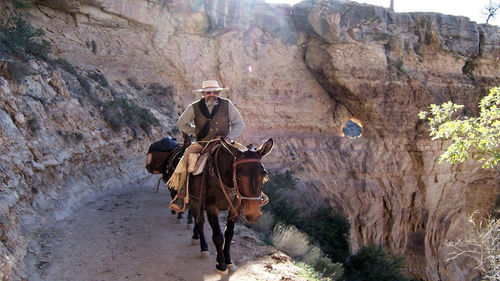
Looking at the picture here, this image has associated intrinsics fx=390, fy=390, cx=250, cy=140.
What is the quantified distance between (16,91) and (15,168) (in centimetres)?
235

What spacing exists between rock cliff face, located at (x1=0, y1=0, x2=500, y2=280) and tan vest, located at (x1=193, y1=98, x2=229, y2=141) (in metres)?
7.86

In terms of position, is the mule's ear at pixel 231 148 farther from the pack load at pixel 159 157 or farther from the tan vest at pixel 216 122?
the pack load at pixel 159 157

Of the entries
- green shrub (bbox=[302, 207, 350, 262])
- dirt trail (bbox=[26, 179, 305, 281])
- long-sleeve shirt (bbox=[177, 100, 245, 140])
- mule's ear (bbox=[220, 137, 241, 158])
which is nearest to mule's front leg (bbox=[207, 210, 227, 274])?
dirt trail (bbox=[26, 179, 305, 281])

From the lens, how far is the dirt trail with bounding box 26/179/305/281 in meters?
5.28

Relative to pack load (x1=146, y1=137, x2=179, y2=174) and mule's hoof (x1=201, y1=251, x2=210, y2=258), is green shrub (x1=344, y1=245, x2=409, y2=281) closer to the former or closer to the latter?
pack load (x1=146, y1=137, x2=179, y2=174)

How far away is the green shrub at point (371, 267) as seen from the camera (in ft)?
44.1

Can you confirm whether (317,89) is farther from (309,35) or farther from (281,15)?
(281,15)

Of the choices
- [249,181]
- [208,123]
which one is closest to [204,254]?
[249,181]

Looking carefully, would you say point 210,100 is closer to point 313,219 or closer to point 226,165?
point 226,165

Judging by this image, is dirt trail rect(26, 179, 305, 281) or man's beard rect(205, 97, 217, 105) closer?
dirt trail rect(26, 179, 305, 281)

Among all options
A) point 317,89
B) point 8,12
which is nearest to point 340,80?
point 317,89

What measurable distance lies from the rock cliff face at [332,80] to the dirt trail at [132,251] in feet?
20.5

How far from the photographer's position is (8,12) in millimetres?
12484

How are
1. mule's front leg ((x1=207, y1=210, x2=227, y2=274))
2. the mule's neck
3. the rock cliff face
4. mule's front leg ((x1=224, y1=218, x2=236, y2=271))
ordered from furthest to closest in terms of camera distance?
the rock cliff face < mule's front leg ((x1=224, y1=218, x2=236, y2=271)) < mule's front leg ((x1=207, y1=210, x2=227, y2=274)) < the mule's neck
